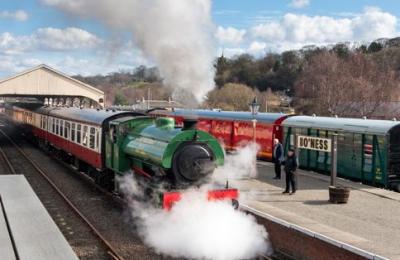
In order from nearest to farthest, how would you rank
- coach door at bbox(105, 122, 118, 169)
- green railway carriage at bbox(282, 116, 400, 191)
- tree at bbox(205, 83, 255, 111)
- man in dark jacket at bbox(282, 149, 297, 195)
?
1. man in dark jacket at bbox(282, 149, 297, 195)
2. coach door at bbox(105, 122, 118, 169)
3. green railway carriage at bbox(282, 116, 400, 191)
4. tree at bbox(205, 83, 255, 111)

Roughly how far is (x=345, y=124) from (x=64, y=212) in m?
9.95

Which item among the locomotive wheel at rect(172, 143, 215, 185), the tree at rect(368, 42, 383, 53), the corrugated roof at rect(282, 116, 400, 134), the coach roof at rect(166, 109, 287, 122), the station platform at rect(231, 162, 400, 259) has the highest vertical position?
the tree at rect(368, 42, 383, 53)

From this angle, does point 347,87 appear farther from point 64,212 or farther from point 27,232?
point 27,232

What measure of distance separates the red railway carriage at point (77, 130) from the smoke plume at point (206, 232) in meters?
5.19

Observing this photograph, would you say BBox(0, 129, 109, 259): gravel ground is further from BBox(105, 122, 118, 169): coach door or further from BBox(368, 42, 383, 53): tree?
BBox(368, 42, 383, 53): tree

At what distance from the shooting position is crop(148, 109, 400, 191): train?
15.4 meters

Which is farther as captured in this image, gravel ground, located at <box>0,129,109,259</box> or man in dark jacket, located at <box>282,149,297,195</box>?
man in dark jacket, located at <box>282,149,297,195</box>

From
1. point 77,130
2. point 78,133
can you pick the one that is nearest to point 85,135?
point 78,133

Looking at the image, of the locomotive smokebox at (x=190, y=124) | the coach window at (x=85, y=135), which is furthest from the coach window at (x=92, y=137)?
the locomotive smokebox at (x=190, y=124)

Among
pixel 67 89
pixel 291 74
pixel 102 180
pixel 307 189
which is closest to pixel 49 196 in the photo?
pixel 102 180

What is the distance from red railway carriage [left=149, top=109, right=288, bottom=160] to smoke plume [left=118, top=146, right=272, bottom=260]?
368 inches

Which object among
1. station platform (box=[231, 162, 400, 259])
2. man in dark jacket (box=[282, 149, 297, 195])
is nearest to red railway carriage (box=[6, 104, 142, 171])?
station platform (box=[231, 162, 400, 259])

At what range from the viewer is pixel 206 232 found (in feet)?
32.2

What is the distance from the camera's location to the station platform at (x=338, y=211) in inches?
346
